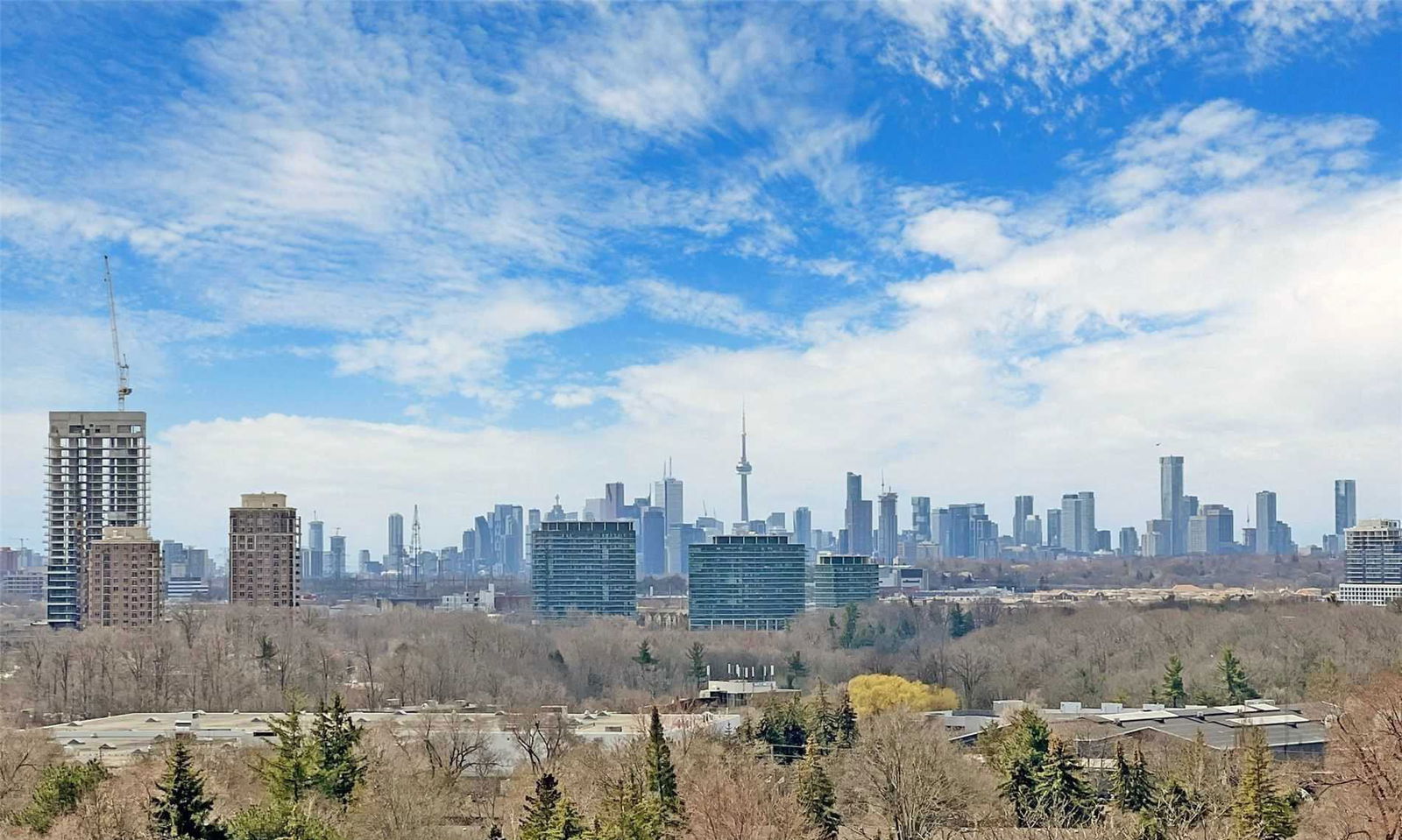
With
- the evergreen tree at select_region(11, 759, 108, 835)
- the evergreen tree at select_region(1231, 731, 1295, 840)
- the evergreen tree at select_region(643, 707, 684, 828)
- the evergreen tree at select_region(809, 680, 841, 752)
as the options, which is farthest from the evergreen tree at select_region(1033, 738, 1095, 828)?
the evergreen tree at select_region(11, 759, 108, 835)

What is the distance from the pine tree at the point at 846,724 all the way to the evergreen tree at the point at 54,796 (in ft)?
71.3

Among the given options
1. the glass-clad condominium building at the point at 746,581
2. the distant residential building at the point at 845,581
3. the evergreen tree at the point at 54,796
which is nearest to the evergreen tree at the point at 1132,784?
the evergreen tree at the point at 54,796

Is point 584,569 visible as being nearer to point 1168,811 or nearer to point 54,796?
point 54,796

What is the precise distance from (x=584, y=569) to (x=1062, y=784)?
98.4 meters

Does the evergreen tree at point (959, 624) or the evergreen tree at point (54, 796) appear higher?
the evergreen tree at point (54, 796)

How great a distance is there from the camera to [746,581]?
12238 centimetres

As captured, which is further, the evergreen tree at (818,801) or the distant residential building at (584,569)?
the distant residential building at (584,569)

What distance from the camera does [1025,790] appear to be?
32.9m

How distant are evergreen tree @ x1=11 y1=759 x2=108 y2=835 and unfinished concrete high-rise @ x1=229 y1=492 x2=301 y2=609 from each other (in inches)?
2683

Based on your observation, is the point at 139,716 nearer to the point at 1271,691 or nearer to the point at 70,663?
the point at 70,663

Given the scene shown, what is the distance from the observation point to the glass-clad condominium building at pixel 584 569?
12719 centimetres

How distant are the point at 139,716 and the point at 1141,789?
1753 inches

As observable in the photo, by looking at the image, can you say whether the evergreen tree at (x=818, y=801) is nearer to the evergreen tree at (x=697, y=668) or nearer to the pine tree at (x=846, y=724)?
the pine tree at (x=846, y=724)

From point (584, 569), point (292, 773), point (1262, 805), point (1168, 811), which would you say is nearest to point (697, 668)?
point (292, 773)
